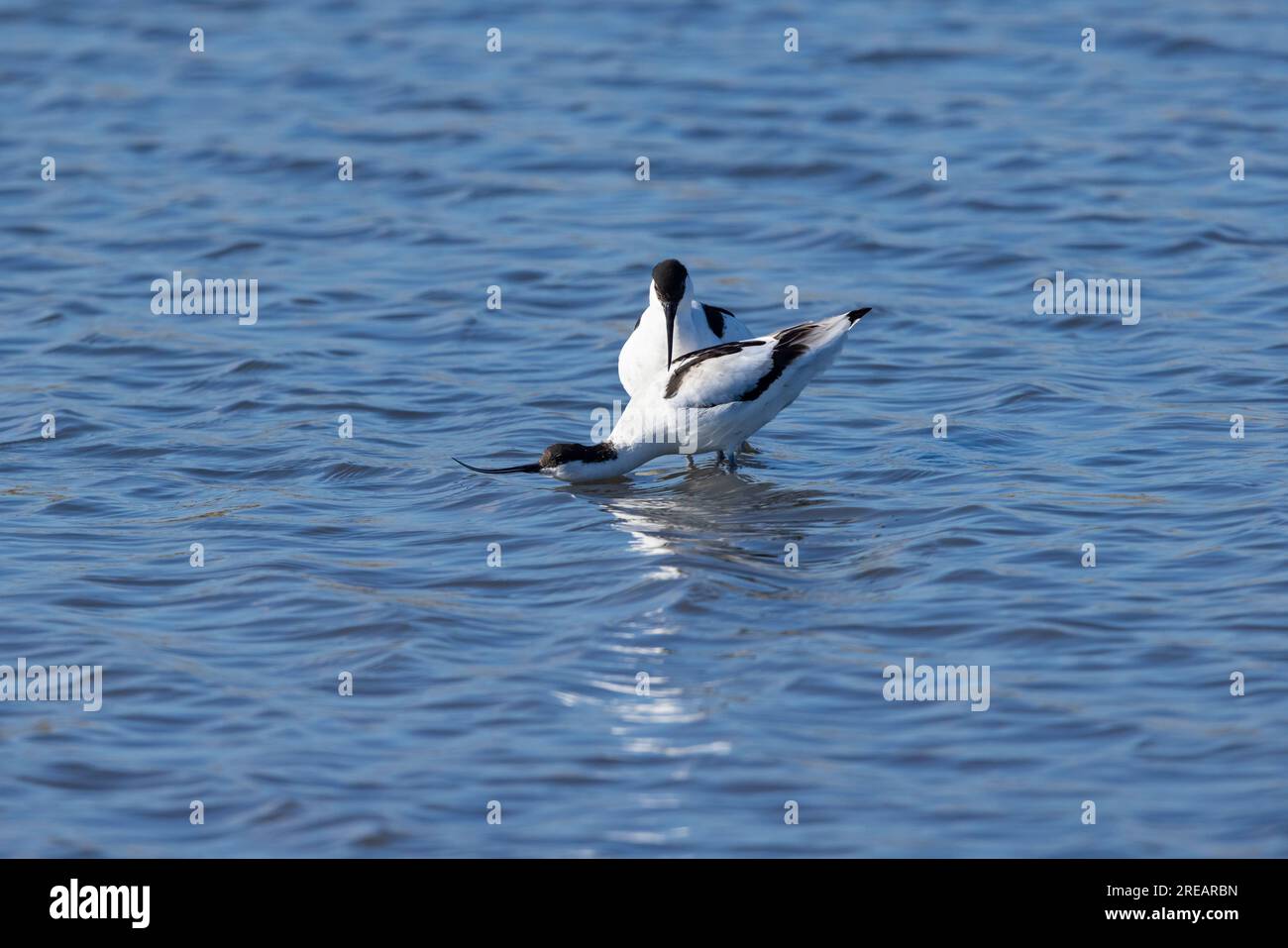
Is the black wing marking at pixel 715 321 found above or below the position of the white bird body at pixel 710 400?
above

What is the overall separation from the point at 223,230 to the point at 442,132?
134 inches

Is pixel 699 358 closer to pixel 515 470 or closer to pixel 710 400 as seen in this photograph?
pixel 710 400

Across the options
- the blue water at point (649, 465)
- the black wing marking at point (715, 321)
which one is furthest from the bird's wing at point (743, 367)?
the black wing marking at point (715, 321)

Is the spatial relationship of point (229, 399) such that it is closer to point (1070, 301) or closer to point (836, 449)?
point (836, 449)

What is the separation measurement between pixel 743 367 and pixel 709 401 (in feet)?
0.94

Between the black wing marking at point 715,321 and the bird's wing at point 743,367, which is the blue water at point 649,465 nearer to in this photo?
the bird's wing at point 743,367

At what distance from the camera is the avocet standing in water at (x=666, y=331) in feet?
37.3

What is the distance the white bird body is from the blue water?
0.26 meters

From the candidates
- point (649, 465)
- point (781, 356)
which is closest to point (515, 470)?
point (649, 465)

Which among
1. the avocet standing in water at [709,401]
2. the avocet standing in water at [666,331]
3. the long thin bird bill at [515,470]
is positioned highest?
the avocet standing in water at [666,331]

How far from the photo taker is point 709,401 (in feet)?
35.4

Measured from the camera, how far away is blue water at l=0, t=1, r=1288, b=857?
7230 millimetres

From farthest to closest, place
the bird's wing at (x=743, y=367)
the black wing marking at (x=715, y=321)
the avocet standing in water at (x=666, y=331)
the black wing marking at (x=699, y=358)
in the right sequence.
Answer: the black wing marking at (x=715, y=321), the avocet standing in water at (x=666, y=331), the black wing marking at (x=699, y=358), the bird's wing at (x=743, y=367)
